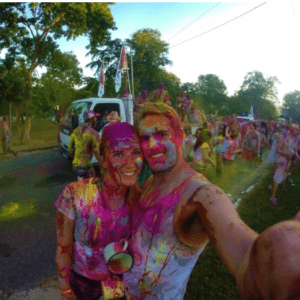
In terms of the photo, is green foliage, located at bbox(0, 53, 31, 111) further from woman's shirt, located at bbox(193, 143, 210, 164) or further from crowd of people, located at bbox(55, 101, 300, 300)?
crowd of people, located at bbox(55, 101, 300, 300)

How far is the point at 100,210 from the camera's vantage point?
1598 mm

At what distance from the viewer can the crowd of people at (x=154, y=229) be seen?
1.98 ft

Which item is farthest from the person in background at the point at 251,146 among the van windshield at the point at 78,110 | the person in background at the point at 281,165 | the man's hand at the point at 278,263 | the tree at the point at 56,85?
the tree at the point at 56,85

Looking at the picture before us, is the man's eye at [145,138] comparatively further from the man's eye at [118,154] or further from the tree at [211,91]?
the tree at [211,91]

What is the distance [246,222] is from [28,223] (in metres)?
4.05

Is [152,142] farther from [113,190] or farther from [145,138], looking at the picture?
[113,190]

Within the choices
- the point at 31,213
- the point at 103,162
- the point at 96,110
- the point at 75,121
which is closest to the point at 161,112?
the point at 103,162

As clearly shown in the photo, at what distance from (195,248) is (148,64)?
Answer: 115ft

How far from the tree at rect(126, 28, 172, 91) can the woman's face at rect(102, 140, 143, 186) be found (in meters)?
33.5

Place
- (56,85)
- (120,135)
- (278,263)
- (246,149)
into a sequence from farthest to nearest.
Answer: (56,85) → (246,149) → (120,135) → (278,263)

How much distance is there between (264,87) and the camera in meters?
72.6

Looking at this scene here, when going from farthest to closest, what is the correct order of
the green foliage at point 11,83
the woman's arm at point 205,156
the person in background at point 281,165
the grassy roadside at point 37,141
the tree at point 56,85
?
the tree at point 56,85, the grassy roadside at point 37,141, the green foliage at point 11,83, the woman's arm at point 205,156, the person in background at point 281,165

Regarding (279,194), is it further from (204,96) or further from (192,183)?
(204,96)

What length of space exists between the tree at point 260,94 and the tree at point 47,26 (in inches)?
2319
